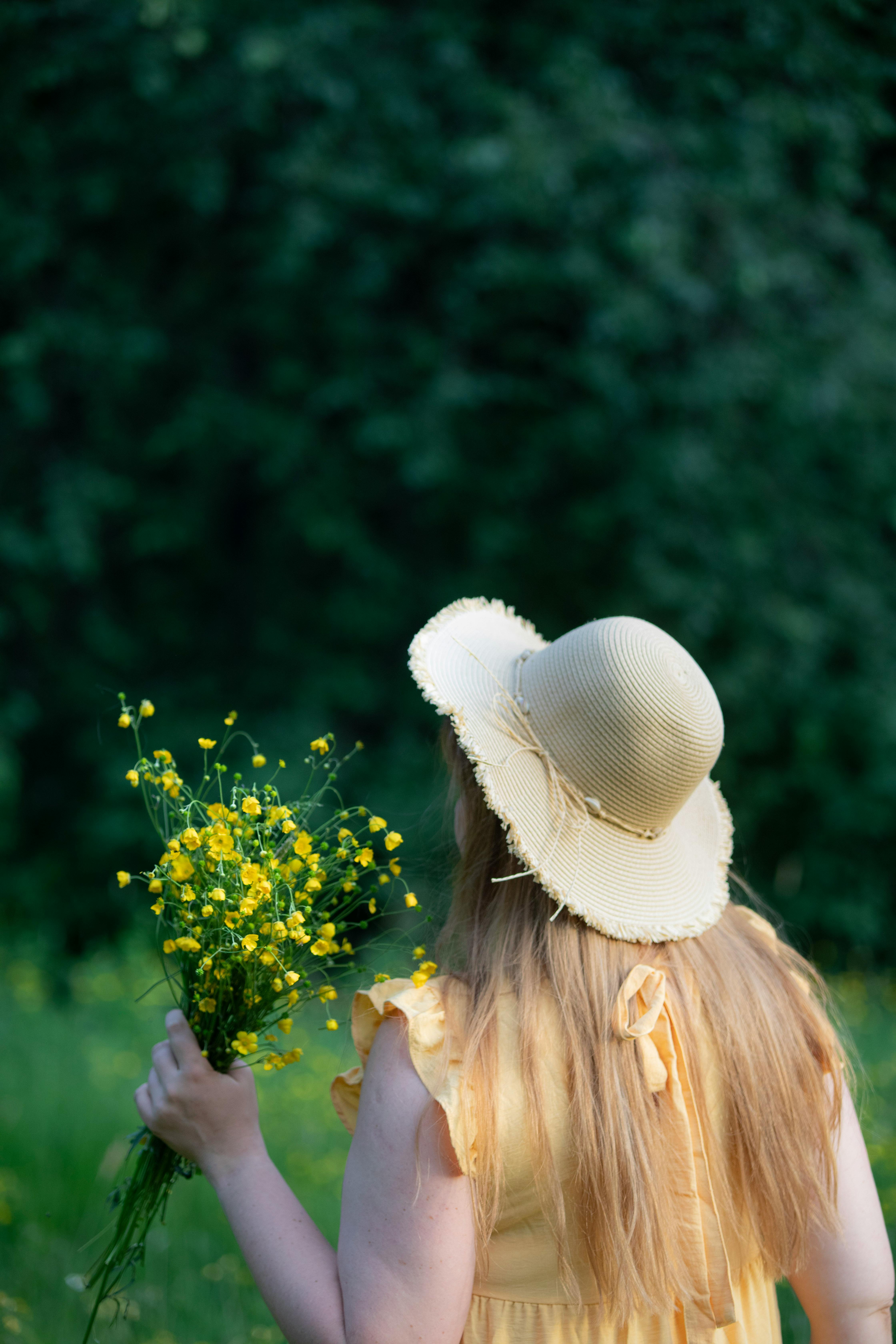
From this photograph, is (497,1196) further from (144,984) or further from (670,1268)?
(144,984)

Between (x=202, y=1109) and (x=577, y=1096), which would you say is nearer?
(x=577, y=1096)

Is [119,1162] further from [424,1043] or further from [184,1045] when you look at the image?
[424,1043]

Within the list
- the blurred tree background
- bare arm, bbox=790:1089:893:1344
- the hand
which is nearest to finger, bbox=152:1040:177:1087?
the hand

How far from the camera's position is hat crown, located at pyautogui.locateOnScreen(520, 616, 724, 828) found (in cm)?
126

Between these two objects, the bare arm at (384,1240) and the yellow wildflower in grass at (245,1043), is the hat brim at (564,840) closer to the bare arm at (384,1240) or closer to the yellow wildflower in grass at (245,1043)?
the bare arm at (384,1240)

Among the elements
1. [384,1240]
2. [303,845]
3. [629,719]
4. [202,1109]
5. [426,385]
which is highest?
[426,385]

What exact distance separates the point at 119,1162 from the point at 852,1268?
2052mm

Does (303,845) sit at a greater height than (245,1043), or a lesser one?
greater

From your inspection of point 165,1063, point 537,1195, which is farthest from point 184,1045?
point 537,1195

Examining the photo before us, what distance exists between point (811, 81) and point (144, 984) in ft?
15.0

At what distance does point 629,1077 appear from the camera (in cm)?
118

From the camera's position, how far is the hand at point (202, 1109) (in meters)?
1.31

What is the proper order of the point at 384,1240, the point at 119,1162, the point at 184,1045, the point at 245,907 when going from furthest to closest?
the point at 119,1162
the point at 184,1045
the point at 245,907
the point at 384,1240

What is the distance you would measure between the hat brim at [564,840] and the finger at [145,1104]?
1.97 ft
